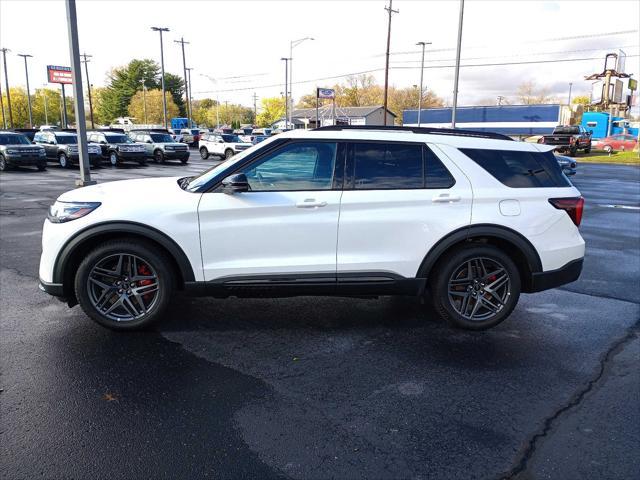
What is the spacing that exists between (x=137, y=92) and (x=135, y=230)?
10242 cm

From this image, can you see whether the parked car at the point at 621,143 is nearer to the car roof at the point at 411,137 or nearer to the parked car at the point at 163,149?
the parked car at the point at 163,149

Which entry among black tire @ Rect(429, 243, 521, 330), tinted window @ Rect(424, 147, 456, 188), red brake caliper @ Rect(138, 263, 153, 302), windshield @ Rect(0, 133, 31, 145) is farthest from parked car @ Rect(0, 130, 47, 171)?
black tire @ Rect(429, 243, 521, 330)

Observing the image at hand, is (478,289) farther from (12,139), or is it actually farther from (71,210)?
(12,139)

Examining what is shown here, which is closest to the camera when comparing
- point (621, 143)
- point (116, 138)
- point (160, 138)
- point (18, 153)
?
point (18, 153)

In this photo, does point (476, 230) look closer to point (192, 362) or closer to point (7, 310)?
point (192, 362)

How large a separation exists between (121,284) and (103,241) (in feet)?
1.31

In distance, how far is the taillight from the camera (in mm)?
4602

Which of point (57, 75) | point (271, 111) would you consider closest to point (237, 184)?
point (57, 75)

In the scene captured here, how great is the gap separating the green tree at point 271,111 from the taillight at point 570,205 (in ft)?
388

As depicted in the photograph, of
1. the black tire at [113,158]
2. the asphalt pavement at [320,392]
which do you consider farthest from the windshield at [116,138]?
the asphalt pavement at [320,392]

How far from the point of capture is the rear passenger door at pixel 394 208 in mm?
4391

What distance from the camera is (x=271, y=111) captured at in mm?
125625

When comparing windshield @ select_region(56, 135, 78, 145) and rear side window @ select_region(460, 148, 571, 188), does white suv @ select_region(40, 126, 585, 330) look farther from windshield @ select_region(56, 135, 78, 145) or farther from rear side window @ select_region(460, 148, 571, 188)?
windshield @ select_region(56, 135, 78, 145)

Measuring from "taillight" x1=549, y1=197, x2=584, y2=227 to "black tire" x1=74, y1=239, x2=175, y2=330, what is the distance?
3.45m
